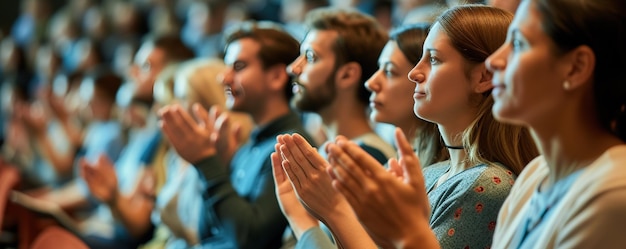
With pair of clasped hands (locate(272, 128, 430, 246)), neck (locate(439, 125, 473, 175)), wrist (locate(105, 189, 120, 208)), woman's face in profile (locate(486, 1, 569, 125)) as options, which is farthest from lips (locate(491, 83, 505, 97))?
wrist (locate(105, 189, 120, 208))

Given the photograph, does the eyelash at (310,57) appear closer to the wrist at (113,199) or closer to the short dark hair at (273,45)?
the short dark hair at (273,45)

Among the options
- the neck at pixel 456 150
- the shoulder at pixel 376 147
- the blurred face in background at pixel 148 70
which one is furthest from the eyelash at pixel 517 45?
the blurred face in background at pixel 148 70

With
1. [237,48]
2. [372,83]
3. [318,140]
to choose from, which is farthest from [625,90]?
[318,140]

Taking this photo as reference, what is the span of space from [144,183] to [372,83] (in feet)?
5.13

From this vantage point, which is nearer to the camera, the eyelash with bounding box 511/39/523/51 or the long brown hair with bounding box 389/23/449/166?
the eyelash with bounding box 511/39/523/51

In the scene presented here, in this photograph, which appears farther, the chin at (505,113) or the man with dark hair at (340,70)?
the man with dark hair at (340,70)

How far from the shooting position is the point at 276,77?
3.04 meters

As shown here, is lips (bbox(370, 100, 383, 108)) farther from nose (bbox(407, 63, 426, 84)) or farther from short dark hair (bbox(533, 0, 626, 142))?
short dark hair (bbox(533, 0, 626, 142))

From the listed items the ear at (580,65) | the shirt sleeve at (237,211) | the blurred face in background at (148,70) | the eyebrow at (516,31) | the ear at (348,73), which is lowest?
the blurred face in background at (148,70)

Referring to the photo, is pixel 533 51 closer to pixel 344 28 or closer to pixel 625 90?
pixel 625 90

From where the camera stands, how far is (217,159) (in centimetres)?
262

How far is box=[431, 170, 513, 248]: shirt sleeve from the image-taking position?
1.81 meters

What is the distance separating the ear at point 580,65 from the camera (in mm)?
1339

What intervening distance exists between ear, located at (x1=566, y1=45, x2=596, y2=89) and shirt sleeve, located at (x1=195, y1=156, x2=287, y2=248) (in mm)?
1391
